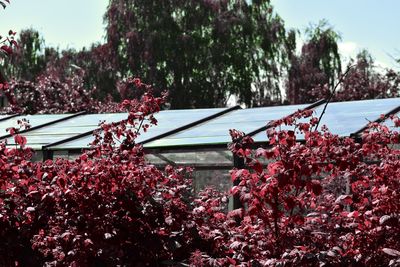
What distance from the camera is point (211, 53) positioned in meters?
34.0

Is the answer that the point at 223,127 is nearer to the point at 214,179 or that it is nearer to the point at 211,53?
the point at 214,179

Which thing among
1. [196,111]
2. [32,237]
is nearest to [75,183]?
[32,237]

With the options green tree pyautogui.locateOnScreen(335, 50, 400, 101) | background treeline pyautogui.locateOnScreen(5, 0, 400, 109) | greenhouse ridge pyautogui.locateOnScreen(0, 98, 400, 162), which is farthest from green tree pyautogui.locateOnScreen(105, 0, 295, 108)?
greenhouse ridge pyautogui.locateOnScreen(0, 98, 400, 162)

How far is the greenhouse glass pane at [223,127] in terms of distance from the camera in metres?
11.0

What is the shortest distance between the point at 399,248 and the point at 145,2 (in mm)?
29433

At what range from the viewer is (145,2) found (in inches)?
1337

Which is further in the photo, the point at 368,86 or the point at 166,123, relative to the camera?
the point at 368,86

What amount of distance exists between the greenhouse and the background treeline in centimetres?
1970

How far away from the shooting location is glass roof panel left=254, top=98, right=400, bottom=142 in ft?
34.0

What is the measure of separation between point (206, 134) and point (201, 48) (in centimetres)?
2273

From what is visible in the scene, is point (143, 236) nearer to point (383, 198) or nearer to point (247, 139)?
point (247, 139)

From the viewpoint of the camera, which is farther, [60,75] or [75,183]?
[60,75]

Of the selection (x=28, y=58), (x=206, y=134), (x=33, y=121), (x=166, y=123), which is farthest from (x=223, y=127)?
(x=28, y=58)

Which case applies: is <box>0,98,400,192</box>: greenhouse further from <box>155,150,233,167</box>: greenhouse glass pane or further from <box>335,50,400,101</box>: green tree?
<box>335,50,400,101</box>: green tree
